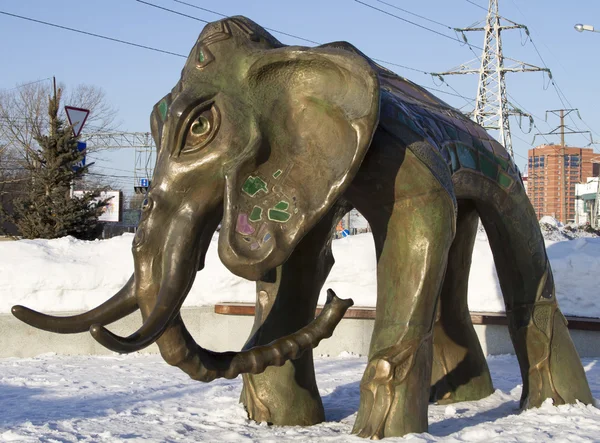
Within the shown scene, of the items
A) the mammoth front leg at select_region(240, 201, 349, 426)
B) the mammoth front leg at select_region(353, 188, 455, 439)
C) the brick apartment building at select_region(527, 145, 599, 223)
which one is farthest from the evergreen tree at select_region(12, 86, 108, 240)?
the brick apartment building at select_region(527, 145, 599, 223)

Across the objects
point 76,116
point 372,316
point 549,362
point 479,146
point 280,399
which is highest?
point 76,116

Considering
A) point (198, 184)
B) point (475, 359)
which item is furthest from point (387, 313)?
point (475, 359)

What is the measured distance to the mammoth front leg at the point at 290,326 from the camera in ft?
13.9

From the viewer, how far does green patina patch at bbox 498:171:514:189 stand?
446 cm

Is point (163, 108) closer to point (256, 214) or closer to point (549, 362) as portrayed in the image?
point (256, 214)

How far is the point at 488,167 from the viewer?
4.37 m

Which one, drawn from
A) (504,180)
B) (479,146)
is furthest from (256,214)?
(504,180)

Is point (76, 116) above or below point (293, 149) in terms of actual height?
above

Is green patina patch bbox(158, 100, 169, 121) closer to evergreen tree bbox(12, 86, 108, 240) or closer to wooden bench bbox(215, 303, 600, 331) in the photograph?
wooden bench bbox(215, 303, 600, 331)

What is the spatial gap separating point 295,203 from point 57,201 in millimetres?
16246

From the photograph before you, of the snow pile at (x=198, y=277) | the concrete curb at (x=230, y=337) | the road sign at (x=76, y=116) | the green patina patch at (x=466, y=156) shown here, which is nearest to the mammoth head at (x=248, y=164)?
the green patina patch at (x=466, y=156)

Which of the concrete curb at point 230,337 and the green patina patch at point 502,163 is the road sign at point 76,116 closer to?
the concrete curb at point 230,337

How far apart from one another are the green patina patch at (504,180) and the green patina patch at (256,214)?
5.61 ft

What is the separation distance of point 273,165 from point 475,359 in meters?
2.42
